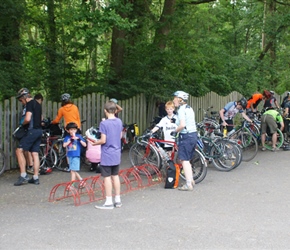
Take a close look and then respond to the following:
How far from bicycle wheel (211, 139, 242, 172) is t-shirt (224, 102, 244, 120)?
2208 millimetres

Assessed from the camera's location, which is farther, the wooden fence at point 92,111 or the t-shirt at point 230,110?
the t-shirt at point 230,110

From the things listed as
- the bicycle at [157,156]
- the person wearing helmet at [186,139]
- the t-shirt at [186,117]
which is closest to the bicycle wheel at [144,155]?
the bicycle at [157,156]

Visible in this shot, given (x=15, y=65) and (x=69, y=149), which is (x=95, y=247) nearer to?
(x=69, y=149)

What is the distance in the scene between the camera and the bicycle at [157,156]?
8.84m

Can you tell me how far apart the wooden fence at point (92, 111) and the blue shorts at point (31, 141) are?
1125mm

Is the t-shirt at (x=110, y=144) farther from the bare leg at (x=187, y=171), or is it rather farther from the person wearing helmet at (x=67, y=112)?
the person wearing helmet at (x=67, y=112)

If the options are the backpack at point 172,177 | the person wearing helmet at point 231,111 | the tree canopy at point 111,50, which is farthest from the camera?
the tree canopy at point 111,50

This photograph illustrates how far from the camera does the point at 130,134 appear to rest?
12.7 meters

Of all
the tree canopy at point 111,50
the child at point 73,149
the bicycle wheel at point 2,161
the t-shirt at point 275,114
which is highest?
the tree canopy at point 111,50

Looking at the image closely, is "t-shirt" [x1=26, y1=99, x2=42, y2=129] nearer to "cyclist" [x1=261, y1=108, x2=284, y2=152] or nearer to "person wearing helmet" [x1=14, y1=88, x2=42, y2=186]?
"person wearing helmet" [x1=14, y1=88, x2=42, y2=186]

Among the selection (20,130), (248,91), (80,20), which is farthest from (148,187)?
(248,91)

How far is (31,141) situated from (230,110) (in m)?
5.87

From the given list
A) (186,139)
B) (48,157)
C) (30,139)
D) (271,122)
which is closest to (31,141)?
(30,139)

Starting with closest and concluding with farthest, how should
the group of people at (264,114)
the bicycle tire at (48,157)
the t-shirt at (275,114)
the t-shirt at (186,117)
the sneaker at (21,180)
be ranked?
the t-shirt at (186,117) → the sneaker at (21,180) → the bicycle tire at (48,157) → the group of people at (264,114) → the t-shirt at (275,114)
